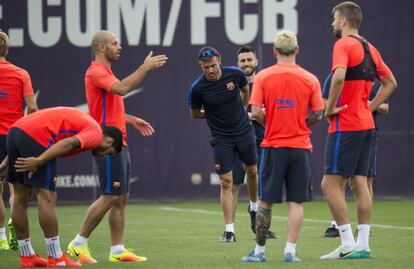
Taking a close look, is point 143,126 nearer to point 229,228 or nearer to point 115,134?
point 115,134

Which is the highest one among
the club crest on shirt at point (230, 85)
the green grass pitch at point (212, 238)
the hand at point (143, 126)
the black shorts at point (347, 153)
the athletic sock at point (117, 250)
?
the club crest on shirt at point (230, 85)

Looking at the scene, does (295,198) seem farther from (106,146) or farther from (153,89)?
(153,89)

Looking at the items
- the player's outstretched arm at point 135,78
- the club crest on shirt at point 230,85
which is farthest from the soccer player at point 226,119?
the player's outstretched arm at point 135,78

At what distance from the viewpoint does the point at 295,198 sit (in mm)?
9453

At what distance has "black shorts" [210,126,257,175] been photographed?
12445mm

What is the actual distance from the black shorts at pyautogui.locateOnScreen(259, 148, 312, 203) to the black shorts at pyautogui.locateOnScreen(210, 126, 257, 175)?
9.61ft

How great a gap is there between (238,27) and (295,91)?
10.6 meters

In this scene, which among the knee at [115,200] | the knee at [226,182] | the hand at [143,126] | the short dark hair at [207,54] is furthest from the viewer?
the knee at [226,182]

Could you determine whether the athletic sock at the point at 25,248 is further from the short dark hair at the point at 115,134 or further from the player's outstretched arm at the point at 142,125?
the player's outstretched arm at the point at 142,125

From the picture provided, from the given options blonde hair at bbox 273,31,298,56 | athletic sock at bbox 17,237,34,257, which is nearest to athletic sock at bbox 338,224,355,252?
blonde hair at bbox 273,31,298,56

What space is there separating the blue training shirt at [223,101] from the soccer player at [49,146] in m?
3.23

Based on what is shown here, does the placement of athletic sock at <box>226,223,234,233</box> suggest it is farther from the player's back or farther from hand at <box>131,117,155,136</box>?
the player's back

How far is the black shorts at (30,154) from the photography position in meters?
9.05

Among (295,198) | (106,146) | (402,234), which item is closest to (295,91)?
(295,198)
